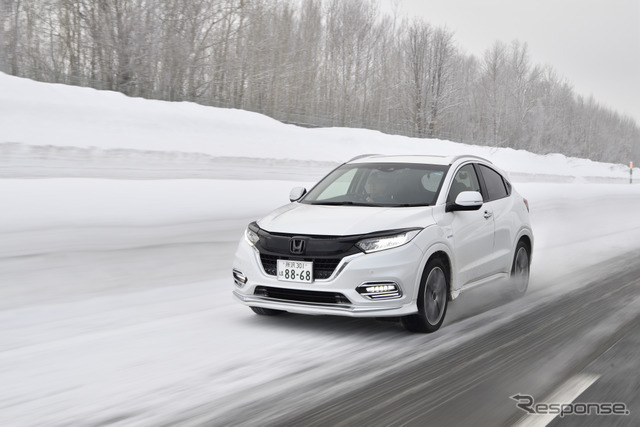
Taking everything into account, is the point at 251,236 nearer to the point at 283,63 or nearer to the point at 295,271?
the point at 295,271

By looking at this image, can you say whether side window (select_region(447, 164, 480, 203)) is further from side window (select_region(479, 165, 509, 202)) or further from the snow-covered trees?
the snow-covered trees

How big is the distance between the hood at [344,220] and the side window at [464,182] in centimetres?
64

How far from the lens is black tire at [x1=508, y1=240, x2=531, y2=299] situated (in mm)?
8352

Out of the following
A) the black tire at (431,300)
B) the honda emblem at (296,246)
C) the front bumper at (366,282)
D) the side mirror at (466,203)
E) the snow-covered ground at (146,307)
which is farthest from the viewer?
the side mirror at (466,203)

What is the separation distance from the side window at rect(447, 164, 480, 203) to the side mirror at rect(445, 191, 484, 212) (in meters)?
0.16

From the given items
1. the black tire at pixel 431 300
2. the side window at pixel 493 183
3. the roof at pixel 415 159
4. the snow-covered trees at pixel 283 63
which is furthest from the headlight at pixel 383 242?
the snow-covered trees at pixel 283 63

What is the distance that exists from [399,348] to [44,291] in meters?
3.50

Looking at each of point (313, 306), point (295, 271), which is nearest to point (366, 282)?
point (313, 306)

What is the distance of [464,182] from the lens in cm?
752

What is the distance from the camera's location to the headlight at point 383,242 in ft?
19.5

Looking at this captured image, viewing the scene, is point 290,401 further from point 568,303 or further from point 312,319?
point 568,303

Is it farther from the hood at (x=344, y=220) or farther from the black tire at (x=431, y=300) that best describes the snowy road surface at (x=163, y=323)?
the hood at (x=344, y=220)

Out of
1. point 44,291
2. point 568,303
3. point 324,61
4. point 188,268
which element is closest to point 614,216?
point 568,303

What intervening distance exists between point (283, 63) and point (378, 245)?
34126 mm
